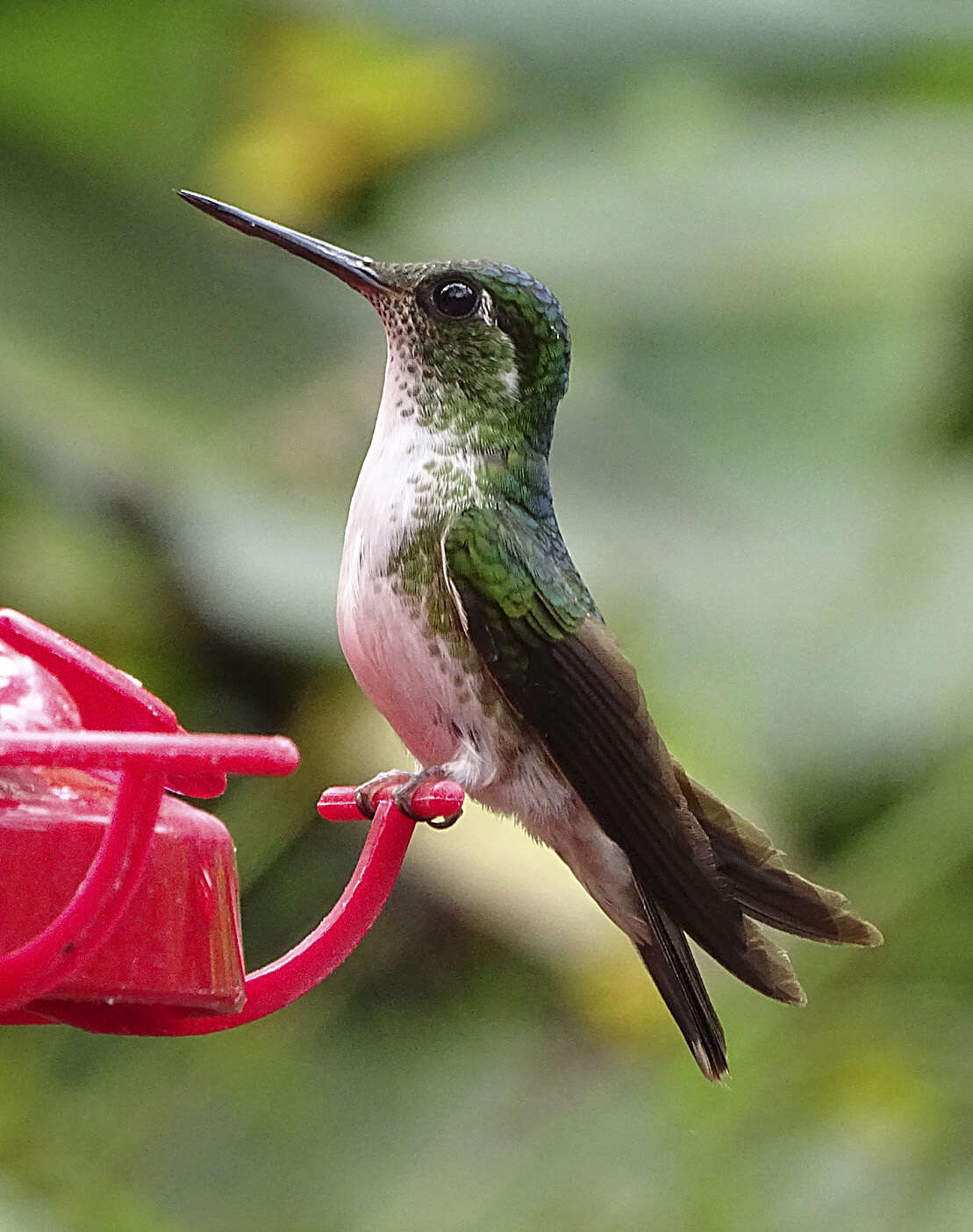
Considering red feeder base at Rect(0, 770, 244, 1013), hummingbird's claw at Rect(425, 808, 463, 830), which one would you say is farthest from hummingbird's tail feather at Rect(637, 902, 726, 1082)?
red feeder base at Rect(0, 770, 244, 1013)

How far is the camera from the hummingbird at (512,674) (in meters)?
2.11

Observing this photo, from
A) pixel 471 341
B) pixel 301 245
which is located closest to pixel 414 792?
pixel 301 245

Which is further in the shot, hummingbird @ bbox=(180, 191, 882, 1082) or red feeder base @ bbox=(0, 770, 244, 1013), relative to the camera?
hummingbird @ bbox=(180, 191, 882, 1082)

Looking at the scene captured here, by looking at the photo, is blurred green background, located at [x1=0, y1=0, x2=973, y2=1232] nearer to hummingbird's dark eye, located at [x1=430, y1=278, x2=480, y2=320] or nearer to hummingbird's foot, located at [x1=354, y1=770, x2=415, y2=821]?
hummingbird's dark eye, located at [x1=430, y1=278, x2=480, y2=320]

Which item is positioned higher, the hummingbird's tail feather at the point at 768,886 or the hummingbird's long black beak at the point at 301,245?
the hummingbird's long black beak at the point at 301,245

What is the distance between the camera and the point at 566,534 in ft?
12.0

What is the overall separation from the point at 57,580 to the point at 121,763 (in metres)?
2.71

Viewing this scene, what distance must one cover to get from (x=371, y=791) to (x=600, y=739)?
0.29 m

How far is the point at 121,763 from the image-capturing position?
55.2 inches

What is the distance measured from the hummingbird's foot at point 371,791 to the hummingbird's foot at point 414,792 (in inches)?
0.6

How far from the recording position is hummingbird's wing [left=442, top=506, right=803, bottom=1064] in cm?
211

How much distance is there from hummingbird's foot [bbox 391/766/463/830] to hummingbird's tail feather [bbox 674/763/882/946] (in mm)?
372

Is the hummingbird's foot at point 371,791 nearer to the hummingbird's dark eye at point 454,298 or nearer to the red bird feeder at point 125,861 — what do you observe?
the red bird feeder at point 125,861

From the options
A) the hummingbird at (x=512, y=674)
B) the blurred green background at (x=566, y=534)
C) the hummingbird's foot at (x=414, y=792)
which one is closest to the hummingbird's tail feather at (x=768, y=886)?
the hummingbird at (x=512, y=674)
